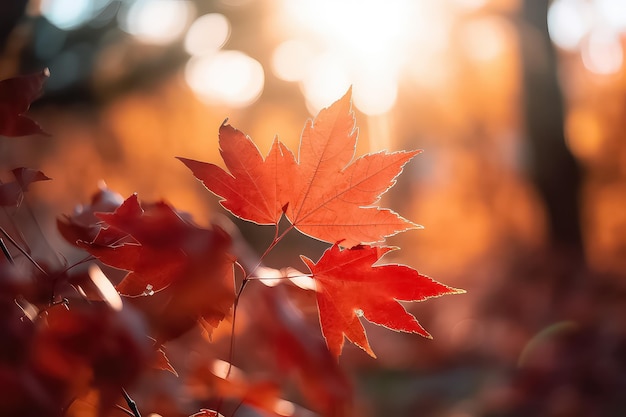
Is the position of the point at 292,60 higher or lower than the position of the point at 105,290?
lower

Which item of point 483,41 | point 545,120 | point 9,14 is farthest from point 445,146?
point 9,14

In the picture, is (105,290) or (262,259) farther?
(262,259)

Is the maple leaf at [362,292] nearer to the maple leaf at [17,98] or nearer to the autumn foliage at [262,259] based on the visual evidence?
the autumn foliage at [262,259]

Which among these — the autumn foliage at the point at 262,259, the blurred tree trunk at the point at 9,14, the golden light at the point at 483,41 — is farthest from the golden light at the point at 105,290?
the golden light at the point at 483,41

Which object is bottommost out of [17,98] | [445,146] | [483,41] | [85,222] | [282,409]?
[445,146]

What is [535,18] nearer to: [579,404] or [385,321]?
[579,404]

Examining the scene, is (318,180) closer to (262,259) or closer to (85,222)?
(262,259)
